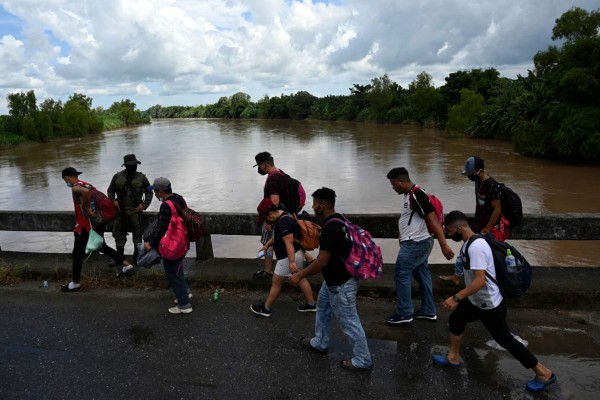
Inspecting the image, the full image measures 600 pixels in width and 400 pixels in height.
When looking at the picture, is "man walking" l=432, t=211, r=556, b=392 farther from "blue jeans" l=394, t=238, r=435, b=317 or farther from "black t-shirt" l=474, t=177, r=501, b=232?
"black t-shirt" l=474, t=177, r=501, b=232

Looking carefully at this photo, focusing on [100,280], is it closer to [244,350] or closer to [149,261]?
[149,261]

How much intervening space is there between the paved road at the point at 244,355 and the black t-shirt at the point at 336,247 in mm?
740

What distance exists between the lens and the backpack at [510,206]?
4.20 meters

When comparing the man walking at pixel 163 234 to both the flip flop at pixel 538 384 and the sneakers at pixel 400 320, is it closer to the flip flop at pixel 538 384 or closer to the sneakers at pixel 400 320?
the sneakers at pixel 400 320

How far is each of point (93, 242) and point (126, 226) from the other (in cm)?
72

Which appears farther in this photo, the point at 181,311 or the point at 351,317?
the point at 181,311

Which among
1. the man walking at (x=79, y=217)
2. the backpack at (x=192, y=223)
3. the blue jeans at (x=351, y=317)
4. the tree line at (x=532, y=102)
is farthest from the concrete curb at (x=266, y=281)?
the tree line at (x=532, y=102)

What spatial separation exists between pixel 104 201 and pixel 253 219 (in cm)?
172

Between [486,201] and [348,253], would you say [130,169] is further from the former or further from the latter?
[486,201]

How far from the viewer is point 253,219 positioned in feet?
18.5

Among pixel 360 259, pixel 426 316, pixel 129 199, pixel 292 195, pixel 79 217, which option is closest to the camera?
pixel 360 259

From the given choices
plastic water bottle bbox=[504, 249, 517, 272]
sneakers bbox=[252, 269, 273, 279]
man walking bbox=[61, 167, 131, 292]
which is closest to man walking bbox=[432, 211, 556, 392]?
plastic water bottle bbox=[504, 249, 517, 272]

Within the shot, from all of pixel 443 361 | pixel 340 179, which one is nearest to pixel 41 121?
pixel 340 179

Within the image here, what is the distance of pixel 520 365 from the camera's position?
3.51 m
